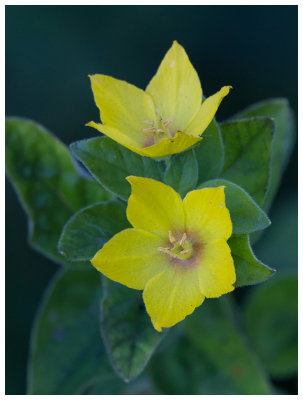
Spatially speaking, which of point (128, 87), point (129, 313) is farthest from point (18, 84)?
point (129, 313)

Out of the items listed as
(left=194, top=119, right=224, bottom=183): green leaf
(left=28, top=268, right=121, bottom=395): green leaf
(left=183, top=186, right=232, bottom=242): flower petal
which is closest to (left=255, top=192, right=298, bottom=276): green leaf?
(left=28, top=268, right=121, bottom=395): green leaf

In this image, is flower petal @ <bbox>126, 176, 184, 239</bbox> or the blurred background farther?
the blurred background

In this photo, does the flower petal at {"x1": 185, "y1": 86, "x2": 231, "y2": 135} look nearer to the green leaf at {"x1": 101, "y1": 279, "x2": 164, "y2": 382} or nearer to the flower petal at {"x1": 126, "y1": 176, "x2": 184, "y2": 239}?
the flower petal at {"x1": 126, "y1": 176, "x2": 184, "y2": 239}

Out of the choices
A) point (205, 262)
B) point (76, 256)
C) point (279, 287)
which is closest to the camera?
point (205, 262)

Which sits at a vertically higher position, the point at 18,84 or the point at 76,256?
the point at 18,84

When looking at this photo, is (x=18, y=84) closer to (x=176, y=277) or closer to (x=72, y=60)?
(x=72, y=60)

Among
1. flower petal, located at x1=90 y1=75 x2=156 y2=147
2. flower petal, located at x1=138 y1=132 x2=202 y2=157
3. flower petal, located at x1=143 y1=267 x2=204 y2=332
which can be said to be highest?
flower petal, located at x1=90 y1=75 x2=156 y2=147

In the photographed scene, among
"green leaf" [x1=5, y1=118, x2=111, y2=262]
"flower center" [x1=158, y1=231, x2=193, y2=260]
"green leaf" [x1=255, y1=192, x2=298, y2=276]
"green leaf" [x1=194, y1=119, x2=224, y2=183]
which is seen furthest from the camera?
"green leaf" [x1=255, y1=192, x2=298, y2=276]

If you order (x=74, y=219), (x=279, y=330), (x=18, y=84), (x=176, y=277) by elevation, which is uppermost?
(x=18, y=84)
